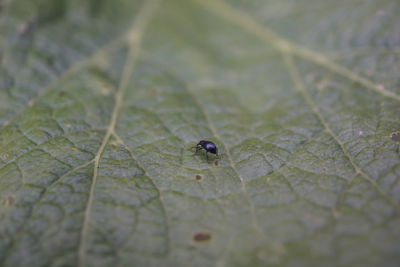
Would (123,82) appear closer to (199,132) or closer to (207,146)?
(199,132)

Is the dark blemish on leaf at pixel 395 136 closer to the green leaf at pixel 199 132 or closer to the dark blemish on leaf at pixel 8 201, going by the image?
Answer: the green leaf at pixel 199 132

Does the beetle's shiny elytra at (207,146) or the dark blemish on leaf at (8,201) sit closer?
the dark blemish on leaf at (8,201)

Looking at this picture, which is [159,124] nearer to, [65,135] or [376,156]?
[65,135]

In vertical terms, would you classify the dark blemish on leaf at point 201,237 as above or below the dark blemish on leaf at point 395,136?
below

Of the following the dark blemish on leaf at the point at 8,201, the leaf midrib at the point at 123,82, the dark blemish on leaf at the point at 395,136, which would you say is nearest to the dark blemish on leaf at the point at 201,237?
the leaf midrib at the point at 123,82

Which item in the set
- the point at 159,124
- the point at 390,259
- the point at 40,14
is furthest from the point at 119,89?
the point at 390,259

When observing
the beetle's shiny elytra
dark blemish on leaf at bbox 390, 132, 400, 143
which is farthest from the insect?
dark blemish on leaf at bbox 390, 132, 400, 143
